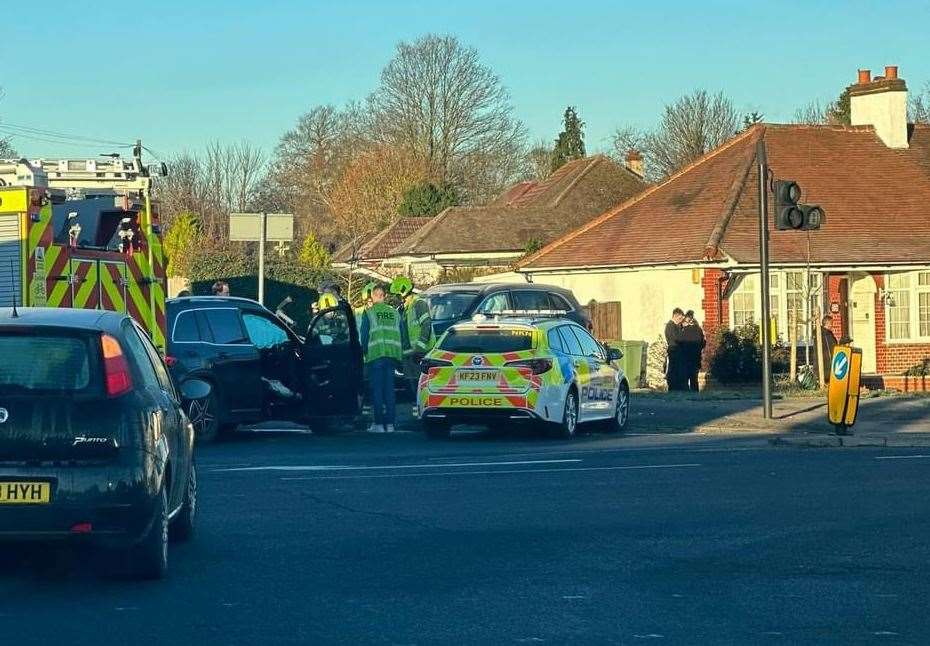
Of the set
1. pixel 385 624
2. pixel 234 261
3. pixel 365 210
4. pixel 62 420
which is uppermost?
pixel 365 210

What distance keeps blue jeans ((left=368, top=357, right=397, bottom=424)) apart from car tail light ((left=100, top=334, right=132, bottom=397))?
1272 centimetres

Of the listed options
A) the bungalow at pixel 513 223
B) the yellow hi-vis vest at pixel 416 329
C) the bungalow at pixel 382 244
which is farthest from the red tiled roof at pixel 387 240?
the yellow hi-vis vest at pixel 416 329

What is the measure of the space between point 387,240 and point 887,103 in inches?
1133

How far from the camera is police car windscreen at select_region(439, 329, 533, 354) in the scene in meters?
20.4

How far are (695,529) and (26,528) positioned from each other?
15.3ft

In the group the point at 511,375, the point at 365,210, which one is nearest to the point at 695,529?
the point at 511,375

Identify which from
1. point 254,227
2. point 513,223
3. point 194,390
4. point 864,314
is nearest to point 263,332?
point 254,227

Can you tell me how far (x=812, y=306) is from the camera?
35.8 meters

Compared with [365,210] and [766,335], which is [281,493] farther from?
[365,210]

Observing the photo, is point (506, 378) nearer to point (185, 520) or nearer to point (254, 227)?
point (185, 520)

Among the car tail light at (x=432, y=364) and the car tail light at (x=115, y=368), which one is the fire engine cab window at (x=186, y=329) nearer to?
the car tail light at (x=432, y=364)

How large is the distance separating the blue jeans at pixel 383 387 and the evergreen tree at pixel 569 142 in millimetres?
69211

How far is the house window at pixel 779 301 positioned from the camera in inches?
1428

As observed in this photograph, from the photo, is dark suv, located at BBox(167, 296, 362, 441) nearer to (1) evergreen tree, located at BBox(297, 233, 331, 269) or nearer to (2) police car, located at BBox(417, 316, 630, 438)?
(2) police car, located at BBox(417, 316, 630, 438)
